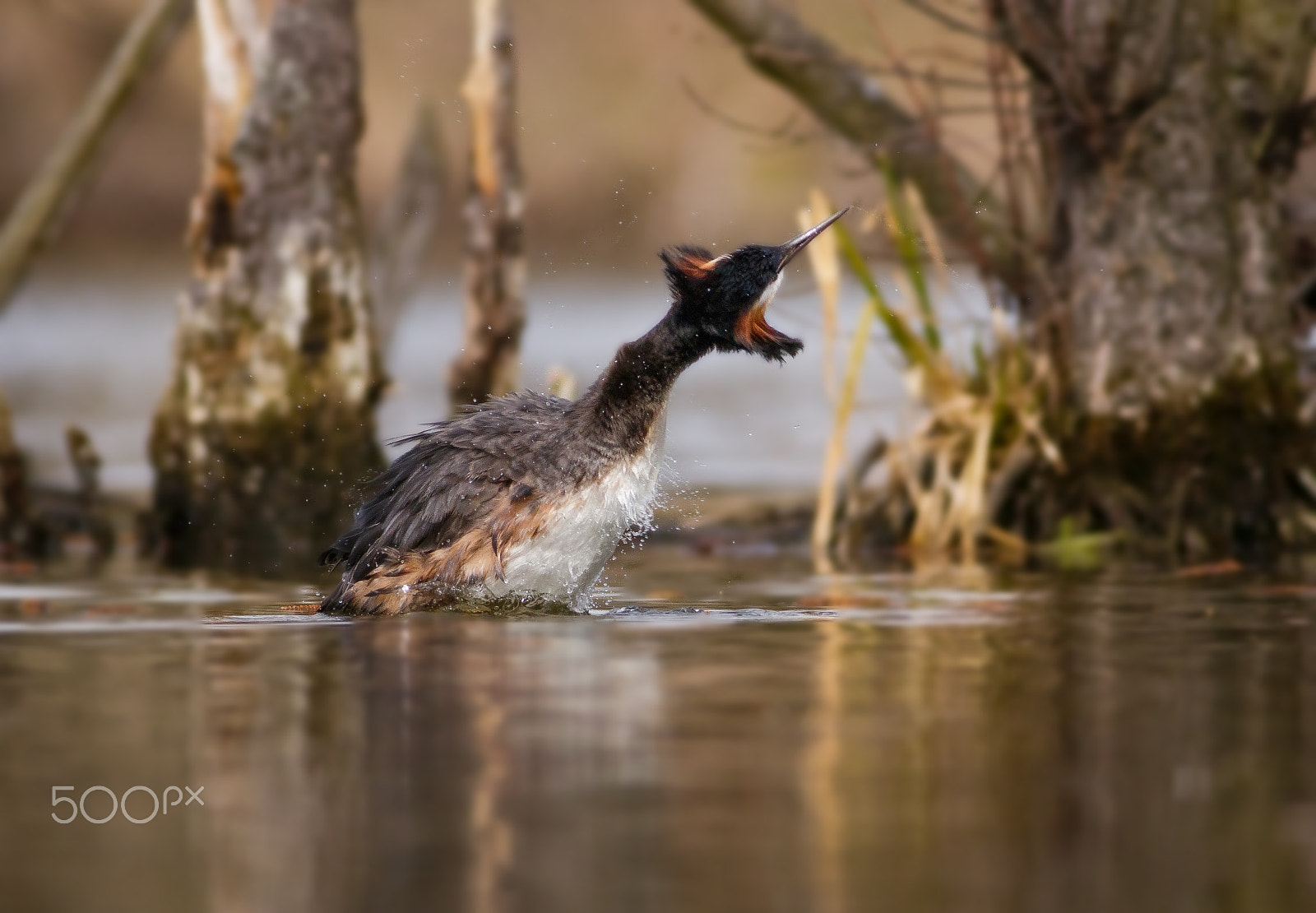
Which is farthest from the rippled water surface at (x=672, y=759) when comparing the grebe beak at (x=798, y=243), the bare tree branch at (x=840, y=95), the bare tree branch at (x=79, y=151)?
the bare tree branch at (x=79, y=151)

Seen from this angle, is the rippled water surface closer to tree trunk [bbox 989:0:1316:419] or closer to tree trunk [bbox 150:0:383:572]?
tree trunk [bbox 989:0:1316:419]

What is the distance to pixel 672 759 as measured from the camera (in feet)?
14.3

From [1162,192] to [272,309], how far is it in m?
4.20

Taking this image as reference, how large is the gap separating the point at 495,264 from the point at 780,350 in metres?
4.51

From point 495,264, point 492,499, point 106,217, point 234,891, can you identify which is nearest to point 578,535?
point 492,499

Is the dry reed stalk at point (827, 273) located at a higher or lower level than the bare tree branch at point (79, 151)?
lower

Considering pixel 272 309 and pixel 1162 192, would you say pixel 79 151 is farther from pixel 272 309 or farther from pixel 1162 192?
pixel 1162 192

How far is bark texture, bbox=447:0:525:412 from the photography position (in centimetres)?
1129

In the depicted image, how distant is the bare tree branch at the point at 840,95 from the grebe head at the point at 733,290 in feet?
11.0

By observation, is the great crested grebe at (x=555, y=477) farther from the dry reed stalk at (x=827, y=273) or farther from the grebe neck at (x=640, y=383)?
the dry reed stalk at (x=827, y=273)

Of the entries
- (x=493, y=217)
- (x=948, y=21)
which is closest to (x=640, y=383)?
(x=948, y=21)

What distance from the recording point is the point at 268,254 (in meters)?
9.86

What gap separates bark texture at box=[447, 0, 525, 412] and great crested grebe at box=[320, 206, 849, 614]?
420cm

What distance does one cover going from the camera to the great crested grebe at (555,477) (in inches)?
268
